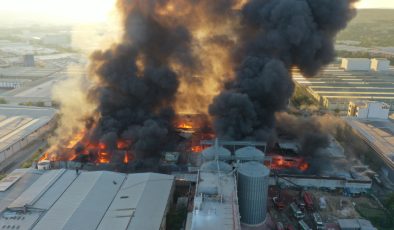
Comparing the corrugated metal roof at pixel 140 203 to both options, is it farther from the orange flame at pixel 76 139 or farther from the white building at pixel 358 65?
the white building at pixel 358 65

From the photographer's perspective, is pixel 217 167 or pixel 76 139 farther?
pixel 76 139

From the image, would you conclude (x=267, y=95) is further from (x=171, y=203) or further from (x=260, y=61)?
(x=171, y=203)

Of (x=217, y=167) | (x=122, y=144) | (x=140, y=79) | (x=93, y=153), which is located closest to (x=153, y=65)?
(x=140, y=79)

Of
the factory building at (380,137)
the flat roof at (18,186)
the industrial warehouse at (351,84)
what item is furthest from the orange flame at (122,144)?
the industrial warehouse at (351,84)

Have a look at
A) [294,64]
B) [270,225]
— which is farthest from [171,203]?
[294,64]

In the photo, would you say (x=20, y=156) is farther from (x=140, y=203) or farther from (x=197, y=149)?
(x=140, y=203)

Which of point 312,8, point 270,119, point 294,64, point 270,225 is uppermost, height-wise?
point 312,8
